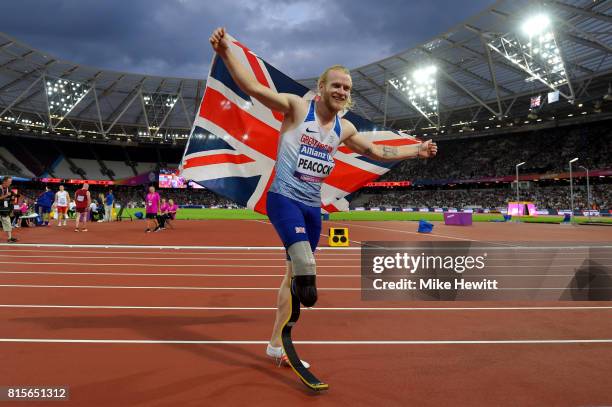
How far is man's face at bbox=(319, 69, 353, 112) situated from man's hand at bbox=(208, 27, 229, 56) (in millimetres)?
800

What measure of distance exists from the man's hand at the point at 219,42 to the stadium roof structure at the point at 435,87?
34012mm

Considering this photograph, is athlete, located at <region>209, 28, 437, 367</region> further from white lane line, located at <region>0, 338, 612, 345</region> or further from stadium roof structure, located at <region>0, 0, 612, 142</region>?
stadium roof structure, located at <region>0, 0, 612, 142</region>

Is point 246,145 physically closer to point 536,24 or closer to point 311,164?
point 311,164

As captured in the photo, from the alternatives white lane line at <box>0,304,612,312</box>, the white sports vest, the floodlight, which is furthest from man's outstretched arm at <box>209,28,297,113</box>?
the floodlight

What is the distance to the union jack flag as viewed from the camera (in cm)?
464

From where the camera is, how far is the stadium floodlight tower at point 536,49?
31.1 m

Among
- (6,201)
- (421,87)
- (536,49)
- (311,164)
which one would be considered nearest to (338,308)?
(311,164)

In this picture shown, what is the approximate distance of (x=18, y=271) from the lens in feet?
23.6

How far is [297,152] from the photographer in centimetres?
304

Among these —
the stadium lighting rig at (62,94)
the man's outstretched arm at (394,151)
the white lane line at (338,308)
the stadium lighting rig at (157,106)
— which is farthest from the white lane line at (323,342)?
the stadium lighting rig at (157,106)
